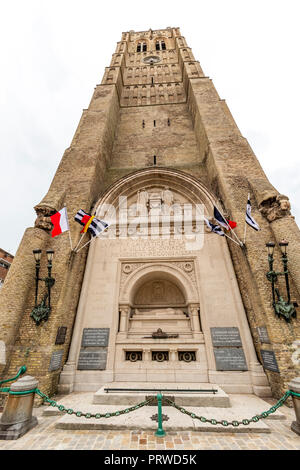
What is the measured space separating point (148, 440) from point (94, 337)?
4.31 m

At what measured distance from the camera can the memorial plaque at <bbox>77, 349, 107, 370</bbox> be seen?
6.96 metres

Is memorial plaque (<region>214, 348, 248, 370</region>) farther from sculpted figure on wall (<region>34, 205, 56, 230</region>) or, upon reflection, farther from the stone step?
sculpted figure on wall (<region>34, 205, 56, 230</region>)

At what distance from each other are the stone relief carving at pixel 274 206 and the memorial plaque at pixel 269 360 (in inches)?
185

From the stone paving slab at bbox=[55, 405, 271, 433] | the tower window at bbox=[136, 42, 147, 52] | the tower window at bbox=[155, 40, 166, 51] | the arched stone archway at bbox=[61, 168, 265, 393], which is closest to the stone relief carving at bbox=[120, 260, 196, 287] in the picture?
the arched stone archway at bbox=[61, 168, 265, 393]

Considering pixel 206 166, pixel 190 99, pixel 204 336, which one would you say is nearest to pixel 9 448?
pixel 204 336

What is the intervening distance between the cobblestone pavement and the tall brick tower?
2116mm

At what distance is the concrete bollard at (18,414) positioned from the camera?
12.6 feet

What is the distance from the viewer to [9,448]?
345cm

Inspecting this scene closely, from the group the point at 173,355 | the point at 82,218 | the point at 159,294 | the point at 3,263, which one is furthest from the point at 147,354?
the point at 3,263

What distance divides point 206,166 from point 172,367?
10501 millimetres

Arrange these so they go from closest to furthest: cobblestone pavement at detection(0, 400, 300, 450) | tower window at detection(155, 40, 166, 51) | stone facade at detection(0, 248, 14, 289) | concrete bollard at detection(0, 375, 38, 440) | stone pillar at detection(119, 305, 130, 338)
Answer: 1. cobblestone pavement at detection(0, 400, 300, 450)
2. concrete bollard at detection(0, 375, 38, 440)
3. stone pillar at detection(119, 305, 130, 338)
4. tower window at detection(155, 40, 166, 51)
5. stone facade at detection(0, 248, 14, 289)

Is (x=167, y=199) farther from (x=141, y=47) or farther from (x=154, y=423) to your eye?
(x=141, y=47)

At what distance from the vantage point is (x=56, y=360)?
6488mm

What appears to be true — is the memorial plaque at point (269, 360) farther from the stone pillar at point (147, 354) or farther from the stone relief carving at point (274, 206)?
the stone relief carving at point (274, 206)
